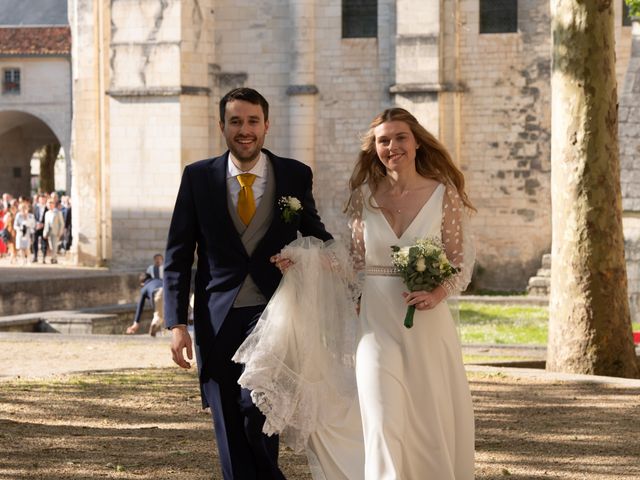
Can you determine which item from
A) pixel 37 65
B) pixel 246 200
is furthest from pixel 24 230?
pixel 246 200

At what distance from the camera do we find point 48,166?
60250mm

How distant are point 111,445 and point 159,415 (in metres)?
1.32

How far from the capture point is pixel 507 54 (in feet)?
93.8

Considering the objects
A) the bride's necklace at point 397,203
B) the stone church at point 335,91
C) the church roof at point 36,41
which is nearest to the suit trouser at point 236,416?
the bride's necklace at point 397,203

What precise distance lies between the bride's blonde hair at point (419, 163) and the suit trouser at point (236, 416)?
31.9 inches

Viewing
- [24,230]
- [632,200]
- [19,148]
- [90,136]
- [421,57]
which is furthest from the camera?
[19,148]

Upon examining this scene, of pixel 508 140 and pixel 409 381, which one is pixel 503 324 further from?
pixel 409 381

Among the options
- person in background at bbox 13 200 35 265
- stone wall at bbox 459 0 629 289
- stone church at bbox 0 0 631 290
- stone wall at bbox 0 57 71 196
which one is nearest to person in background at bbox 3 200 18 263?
person in background at bbox 13 200 35 265

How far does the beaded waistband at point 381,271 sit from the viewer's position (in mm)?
5898

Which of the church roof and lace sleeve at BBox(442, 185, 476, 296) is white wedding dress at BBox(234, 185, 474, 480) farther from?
the church roof

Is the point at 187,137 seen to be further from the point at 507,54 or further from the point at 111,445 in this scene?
the point at 111,445

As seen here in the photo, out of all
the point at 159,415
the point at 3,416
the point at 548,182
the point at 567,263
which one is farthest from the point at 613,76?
the point at 548,182

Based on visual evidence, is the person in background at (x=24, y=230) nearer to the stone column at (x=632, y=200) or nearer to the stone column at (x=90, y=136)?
the stone column at (x=90, y=136)

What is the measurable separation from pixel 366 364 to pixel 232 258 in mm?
705
